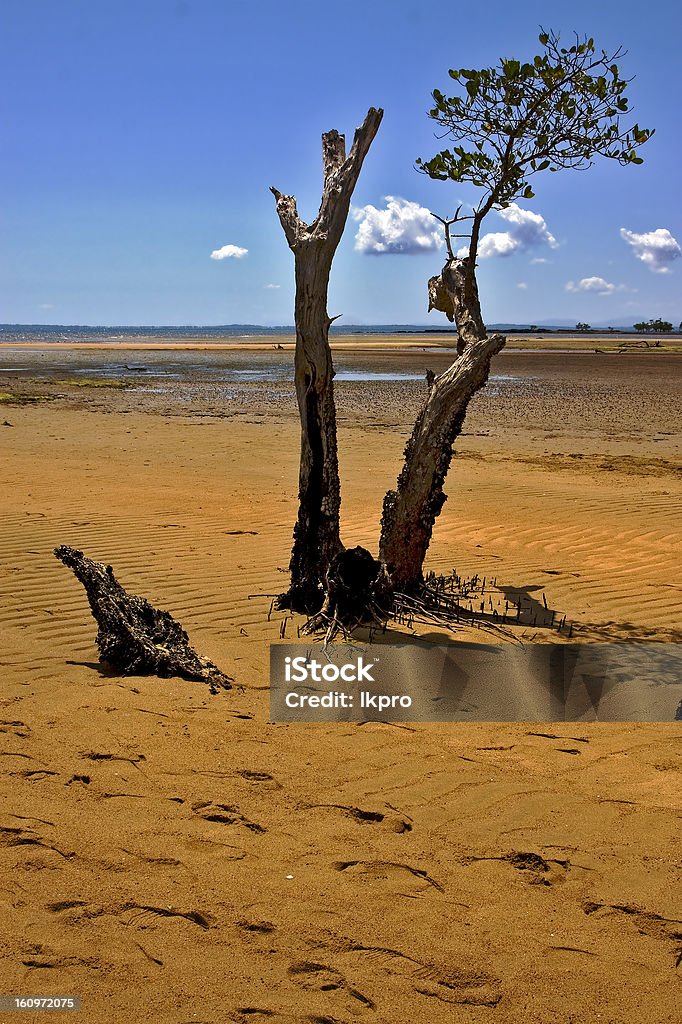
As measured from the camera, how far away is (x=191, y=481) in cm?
1251

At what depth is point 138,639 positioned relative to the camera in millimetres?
5039

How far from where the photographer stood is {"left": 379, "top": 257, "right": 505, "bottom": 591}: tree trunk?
6156mm

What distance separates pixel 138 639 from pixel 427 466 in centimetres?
248

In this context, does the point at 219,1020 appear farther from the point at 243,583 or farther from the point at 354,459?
the point at 354,459

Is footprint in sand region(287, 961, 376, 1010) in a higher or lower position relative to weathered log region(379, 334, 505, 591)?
lower

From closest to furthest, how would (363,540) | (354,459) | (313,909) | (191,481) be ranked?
1. (313,909)
2. (363,540)
3. (191,481)
4. (354,459)

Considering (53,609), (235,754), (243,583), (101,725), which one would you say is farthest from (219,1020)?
(243,583)

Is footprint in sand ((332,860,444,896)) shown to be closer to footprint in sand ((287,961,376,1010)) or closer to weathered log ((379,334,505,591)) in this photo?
footprint in sand ((287,961,376,1010))

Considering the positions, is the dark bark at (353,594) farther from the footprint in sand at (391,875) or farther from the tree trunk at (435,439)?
the footprint in sand at (391,875)

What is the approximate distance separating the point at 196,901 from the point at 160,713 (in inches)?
62.9

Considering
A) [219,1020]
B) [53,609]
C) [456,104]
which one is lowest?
[219,1020]

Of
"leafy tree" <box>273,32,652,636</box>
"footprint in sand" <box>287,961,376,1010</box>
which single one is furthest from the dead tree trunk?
"footprint in sand" <box>287,961,376,1010</box>

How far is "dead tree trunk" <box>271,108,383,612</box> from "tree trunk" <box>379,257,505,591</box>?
48 centimetres

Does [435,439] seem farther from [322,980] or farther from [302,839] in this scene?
[322,980]
